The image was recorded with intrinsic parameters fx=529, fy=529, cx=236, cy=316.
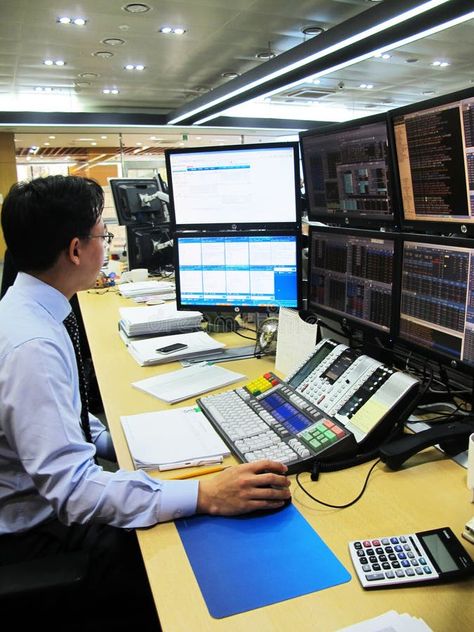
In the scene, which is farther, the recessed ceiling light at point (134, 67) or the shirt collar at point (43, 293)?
the recessed ceiling light at point (134, 67)

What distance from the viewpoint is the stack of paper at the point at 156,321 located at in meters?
2.13

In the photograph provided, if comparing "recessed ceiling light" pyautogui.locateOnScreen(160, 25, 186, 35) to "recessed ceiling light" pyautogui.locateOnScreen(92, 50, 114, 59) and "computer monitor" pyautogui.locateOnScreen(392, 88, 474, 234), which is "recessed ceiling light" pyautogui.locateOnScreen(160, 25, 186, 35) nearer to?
"recessed ceiling light" pyautogui.locateOnScreen(92, 50, 114, 59)

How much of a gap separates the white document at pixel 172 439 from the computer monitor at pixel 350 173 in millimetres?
690

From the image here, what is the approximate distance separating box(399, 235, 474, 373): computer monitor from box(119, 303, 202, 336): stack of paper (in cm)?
110

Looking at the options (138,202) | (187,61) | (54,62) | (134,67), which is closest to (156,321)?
(138,202)

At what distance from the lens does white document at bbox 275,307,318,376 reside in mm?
1544

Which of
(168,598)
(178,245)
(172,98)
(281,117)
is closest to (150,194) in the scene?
(178,245)

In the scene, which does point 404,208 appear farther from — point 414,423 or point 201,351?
point 201,351

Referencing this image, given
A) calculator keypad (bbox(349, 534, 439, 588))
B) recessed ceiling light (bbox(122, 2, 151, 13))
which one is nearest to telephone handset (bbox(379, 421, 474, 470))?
calculator keypad (bbox(349, 534, 439, 588))

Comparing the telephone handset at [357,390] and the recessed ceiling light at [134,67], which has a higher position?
the recessed ceiling light at [134,67]

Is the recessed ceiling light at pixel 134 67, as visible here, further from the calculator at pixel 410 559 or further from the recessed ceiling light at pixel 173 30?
the calculator at pixel 410 559

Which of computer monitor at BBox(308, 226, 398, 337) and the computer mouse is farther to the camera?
the computer mouse

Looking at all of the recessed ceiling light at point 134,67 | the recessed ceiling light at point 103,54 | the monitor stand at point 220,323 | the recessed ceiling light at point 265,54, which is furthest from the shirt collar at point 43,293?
the recessed ceiling light at point 134,67

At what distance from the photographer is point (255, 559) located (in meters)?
0.85
